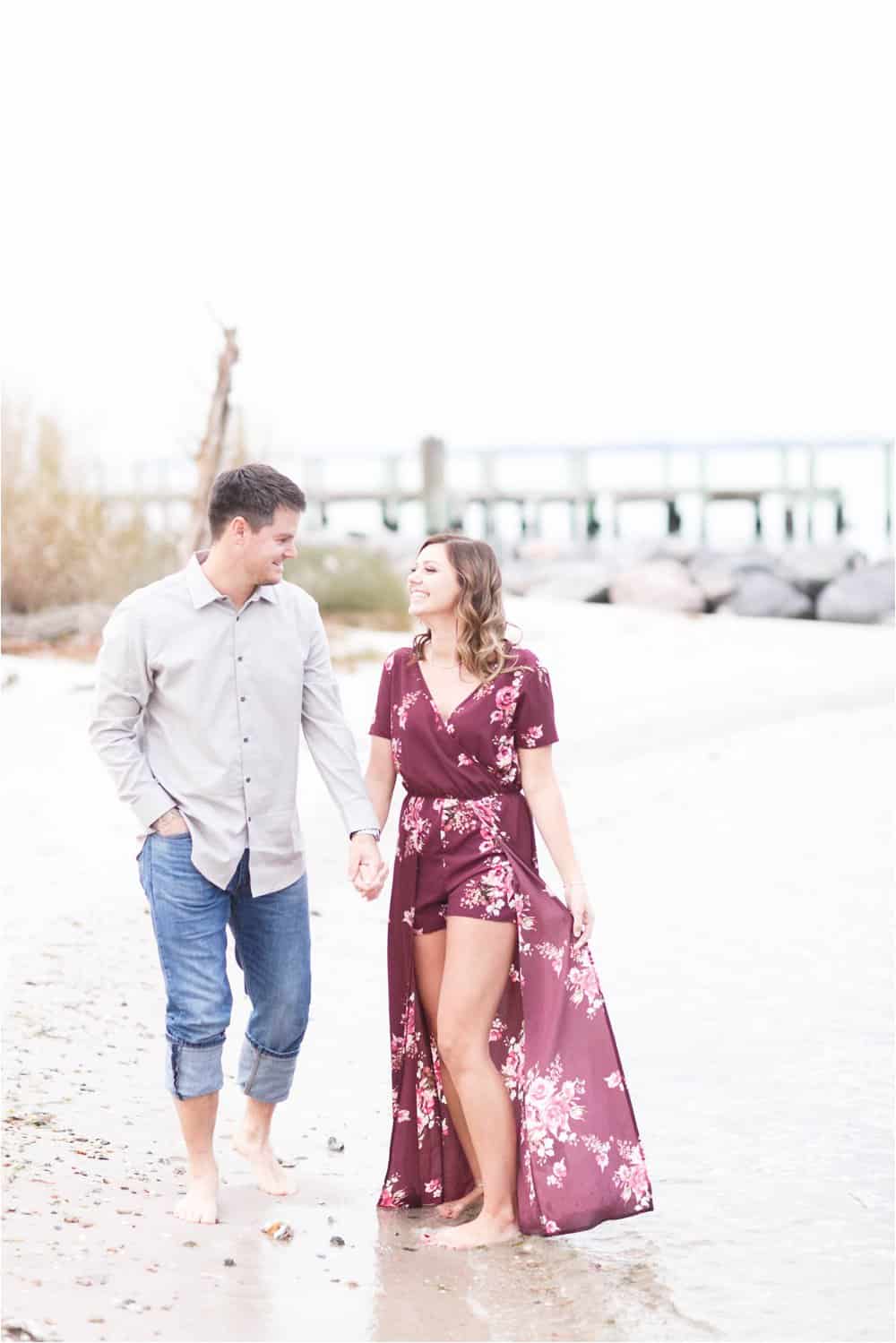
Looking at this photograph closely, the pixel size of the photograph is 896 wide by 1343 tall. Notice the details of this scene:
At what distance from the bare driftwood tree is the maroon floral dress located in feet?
34.4

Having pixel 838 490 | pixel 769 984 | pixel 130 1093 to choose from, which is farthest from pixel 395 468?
pixel 130 1093

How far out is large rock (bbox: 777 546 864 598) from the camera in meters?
23.3

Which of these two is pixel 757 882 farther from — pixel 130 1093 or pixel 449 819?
pixel 449 819

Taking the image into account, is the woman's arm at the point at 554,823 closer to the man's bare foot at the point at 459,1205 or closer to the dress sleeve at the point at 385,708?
the dress sleeve at the point at 385,708

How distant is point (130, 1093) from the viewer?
501 cm

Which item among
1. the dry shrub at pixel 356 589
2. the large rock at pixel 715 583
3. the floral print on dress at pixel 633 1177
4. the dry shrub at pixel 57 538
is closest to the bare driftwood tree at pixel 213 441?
the dry shrub at pixel 57 538

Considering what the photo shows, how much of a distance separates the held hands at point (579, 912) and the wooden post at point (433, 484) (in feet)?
62.7

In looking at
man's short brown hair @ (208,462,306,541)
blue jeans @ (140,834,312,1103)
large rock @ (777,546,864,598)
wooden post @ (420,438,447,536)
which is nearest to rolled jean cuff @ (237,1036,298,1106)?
blue jeans @ (140,834,312,1103)

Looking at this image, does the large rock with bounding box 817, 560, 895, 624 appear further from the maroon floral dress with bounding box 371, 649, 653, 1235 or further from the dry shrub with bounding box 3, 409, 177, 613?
the maroon floral dress with bounding box 371, 649, 653, 1235

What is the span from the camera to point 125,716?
151 inches

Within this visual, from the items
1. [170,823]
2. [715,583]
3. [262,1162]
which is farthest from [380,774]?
[715,583]

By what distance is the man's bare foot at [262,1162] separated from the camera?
4172mm

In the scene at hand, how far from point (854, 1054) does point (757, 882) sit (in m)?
2.83

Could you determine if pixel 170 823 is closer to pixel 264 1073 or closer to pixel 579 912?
pixel 264 1073
